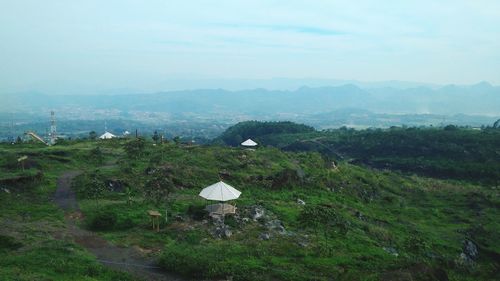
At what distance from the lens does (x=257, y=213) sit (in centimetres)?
3128

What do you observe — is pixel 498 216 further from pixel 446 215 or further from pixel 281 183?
pixel 281 183

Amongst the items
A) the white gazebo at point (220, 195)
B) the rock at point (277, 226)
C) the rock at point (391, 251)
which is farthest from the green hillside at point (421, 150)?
the white gazebo at point (220, 195)

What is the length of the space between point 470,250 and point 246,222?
65.1 ft

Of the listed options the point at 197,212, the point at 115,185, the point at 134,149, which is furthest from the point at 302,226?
the point at 134,149

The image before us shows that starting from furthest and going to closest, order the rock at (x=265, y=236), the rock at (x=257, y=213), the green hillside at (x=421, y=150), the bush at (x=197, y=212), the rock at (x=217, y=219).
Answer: the green hillside at (x=421, y=150) < the rock at (x=257, y=213) < the bush at (x=197, y=212) < the rock at (x=217, y=219) < the rock at (x=265, y=236)

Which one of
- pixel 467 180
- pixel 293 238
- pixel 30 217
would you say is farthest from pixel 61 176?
pixel 467 180

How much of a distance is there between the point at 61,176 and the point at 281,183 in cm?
1973

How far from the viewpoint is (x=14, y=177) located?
116ft

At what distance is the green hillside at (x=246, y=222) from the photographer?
22.3 meters

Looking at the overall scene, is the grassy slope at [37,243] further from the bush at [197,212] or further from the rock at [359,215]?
the rock at [359,215]

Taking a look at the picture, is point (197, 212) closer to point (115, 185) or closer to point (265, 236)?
point (265, 236)

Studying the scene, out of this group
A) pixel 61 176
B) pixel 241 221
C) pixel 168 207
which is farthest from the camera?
pixel 61 176

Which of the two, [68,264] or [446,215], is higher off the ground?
[68,264]

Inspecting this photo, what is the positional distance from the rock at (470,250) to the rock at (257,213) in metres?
17.0
